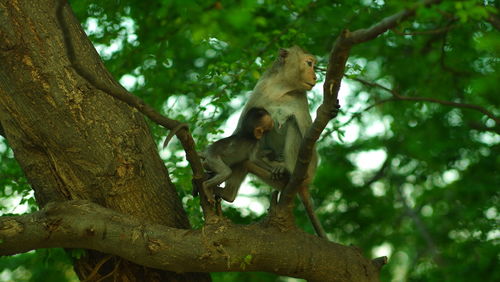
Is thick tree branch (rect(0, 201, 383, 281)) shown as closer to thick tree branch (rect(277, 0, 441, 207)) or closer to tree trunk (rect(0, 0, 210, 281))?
tree trunk (rect(0, 0, 210, 281))

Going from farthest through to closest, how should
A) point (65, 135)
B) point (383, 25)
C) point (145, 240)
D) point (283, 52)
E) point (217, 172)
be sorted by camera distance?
Result: point (283, 52) → point (217, 172) → point (65, 135) → point (145, 240) → point (383, 25)

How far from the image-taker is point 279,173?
18.9 feet

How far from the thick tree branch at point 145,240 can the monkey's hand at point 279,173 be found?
959 millimetres

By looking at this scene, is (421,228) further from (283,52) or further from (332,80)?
(332,80)

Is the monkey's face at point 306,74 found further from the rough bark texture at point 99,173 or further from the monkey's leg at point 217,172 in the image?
the rough bark texture at point 99,173

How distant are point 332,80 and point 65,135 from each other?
2.08 m

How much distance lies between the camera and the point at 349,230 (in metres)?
8.81

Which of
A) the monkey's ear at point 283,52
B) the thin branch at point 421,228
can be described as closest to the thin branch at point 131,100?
the monkey's ear at point 283,52

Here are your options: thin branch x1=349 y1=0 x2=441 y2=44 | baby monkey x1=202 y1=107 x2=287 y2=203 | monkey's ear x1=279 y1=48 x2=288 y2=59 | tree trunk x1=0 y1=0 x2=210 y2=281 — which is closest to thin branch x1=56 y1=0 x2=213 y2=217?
tree trunk x1=0 y1=0 x2=210 y2=281

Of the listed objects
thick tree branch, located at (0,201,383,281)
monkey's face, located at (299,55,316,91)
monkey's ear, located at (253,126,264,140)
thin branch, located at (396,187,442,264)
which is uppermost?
monkey's face, located at (299,55,316,91)

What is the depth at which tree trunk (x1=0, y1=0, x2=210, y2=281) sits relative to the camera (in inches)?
191

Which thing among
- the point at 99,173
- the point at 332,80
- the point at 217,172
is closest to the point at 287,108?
the point at 217,172

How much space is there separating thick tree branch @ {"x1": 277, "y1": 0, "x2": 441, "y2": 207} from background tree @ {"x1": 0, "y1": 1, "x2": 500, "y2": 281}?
0.40 feet

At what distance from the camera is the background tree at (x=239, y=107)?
191 inches
